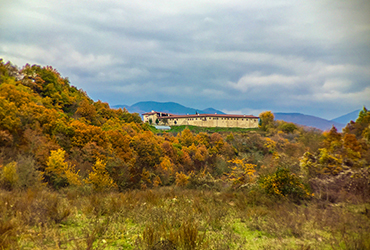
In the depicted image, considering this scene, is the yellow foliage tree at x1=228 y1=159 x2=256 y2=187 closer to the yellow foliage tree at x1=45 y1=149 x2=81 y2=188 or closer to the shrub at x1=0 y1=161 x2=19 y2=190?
the yellow foliage tree at x1=45 y1=149 x2=81 y2=188

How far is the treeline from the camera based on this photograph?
5.44 m

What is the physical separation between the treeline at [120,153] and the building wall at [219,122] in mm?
35001

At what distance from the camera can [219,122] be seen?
87.1 m

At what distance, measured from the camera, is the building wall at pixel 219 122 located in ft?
283

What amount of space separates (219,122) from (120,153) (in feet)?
220

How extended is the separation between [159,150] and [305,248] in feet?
89.1

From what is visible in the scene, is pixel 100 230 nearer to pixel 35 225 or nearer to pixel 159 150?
pixel 35 225

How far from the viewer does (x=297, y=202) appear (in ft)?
24.8

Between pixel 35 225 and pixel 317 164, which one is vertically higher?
pixel 317 164

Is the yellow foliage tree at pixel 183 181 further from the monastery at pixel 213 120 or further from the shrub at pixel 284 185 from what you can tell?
the monastery at pixel 213 120

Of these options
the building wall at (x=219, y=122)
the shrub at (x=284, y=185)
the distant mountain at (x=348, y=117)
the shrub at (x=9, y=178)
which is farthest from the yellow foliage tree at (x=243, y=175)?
the building wall at (x=219, y=122)

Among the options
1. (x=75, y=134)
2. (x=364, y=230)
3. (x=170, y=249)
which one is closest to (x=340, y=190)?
(x=364, y=230)

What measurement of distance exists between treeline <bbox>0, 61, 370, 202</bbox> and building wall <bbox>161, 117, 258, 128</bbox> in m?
35.0

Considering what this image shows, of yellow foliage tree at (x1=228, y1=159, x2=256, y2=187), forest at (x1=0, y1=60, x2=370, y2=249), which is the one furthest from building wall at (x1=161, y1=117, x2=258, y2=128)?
forest at (x1=0, y1=60, x2=370, y2=249)
